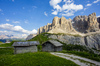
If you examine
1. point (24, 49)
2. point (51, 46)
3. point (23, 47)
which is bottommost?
point (51, 46)

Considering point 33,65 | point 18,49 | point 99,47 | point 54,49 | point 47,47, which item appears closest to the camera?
point 33,65

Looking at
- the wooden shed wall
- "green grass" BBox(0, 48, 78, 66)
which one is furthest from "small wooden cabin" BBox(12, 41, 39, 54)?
"green grass" BBox(0, 48, 78, 66)

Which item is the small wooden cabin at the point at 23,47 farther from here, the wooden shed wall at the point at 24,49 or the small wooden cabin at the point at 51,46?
the small wooden cabin at the point at 51,46

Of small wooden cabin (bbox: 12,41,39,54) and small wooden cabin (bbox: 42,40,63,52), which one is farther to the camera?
small wooden cabin (bbox: 42,40,63,52)

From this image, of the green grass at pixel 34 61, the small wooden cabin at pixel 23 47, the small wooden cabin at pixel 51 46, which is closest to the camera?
the green grass at pixel 34 61

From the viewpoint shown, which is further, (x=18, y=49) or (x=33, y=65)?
(x=18, y=49)

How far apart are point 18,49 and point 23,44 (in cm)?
268

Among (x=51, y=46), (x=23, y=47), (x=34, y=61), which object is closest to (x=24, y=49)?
(x=23, y=47)

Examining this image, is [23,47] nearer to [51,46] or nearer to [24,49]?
[24,49]

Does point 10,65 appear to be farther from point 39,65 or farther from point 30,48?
point 30,48

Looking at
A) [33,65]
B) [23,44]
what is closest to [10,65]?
[33,65]

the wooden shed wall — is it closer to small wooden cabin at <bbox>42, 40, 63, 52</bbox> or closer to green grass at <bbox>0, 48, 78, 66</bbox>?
green grass at <bbox>0, 48, 78, 66</bbox>

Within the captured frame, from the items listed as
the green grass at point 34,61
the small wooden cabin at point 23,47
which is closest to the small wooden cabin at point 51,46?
the small wooden cabin at point 23,47

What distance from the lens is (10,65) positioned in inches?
469
